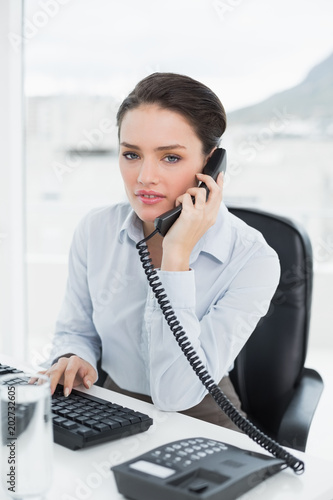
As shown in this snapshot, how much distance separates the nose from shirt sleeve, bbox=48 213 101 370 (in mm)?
331

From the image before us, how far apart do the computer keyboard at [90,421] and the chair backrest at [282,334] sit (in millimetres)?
531

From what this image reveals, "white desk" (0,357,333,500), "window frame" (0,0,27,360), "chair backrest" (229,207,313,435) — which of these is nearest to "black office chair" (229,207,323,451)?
"chair backrest" (229,207,313,435)

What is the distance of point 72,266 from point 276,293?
0.54 m

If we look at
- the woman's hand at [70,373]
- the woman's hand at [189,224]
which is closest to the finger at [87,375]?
the woman's hand at [70,373]

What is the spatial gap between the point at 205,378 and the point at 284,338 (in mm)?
379

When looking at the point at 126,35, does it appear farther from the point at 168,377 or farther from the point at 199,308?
the point at 168,377

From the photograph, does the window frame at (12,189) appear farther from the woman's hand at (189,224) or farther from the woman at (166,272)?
the woman's hand at (189,224)

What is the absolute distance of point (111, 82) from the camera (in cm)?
315

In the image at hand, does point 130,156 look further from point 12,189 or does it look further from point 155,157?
point 12,189

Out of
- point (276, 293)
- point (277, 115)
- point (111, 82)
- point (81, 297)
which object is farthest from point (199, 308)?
point (111, 82)

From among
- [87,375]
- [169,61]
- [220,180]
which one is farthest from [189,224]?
[169,61]

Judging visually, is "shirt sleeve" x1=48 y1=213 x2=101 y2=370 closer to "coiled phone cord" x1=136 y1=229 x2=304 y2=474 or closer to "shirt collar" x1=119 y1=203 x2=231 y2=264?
"shirt collar" x1=119 y1=203 x2=231 y2=264

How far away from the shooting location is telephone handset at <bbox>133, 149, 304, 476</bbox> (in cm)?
87

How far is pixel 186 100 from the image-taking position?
134 cm
